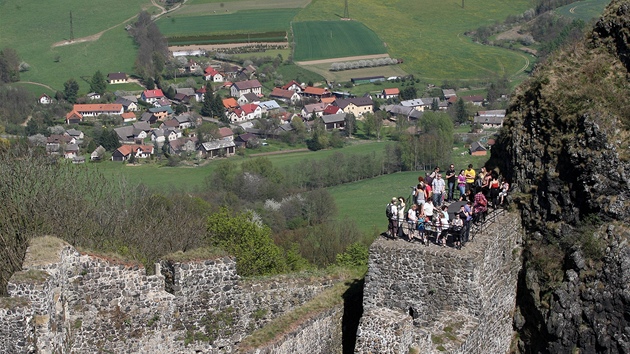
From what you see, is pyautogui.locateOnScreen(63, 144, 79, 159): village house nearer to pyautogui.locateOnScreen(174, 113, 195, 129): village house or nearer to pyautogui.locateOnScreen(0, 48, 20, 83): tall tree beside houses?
pyautogui.locateOnScreen(174, 113, 195, 129): village house

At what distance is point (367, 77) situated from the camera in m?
184

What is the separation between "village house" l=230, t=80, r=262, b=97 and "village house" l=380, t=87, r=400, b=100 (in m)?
25.8

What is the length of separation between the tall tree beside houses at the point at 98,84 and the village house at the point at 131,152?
42053 millimetres

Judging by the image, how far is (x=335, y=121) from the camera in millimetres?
159625

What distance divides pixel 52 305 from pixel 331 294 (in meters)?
7.92

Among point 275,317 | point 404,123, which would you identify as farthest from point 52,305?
point 404,123

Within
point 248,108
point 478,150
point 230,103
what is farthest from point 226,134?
point 478,150

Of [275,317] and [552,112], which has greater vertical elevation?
[552,112]

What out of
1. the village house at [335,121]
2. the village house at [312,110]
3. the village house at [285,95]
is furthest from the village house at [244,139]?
the village house at [285,95]

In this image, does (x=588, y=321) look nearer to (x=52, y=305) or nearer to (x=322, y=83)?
(x=52, y=305)

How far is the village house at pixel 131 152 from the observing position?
127750 mm

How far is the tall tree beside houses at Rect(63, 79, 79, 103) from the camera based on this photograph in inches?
6708

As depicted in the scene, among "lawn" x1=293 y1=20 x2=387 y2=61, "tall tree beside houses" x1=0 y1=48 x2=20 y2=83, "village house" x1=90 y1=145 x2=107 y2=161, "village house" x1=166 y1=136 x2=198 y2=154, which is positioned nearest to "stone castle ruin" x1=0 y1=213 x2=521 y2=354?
"village house" x1=90 y1=145 x2=107 y2=161

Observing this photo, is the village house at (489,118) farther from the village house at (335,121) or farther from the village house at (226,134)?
the village house at (226,134)
